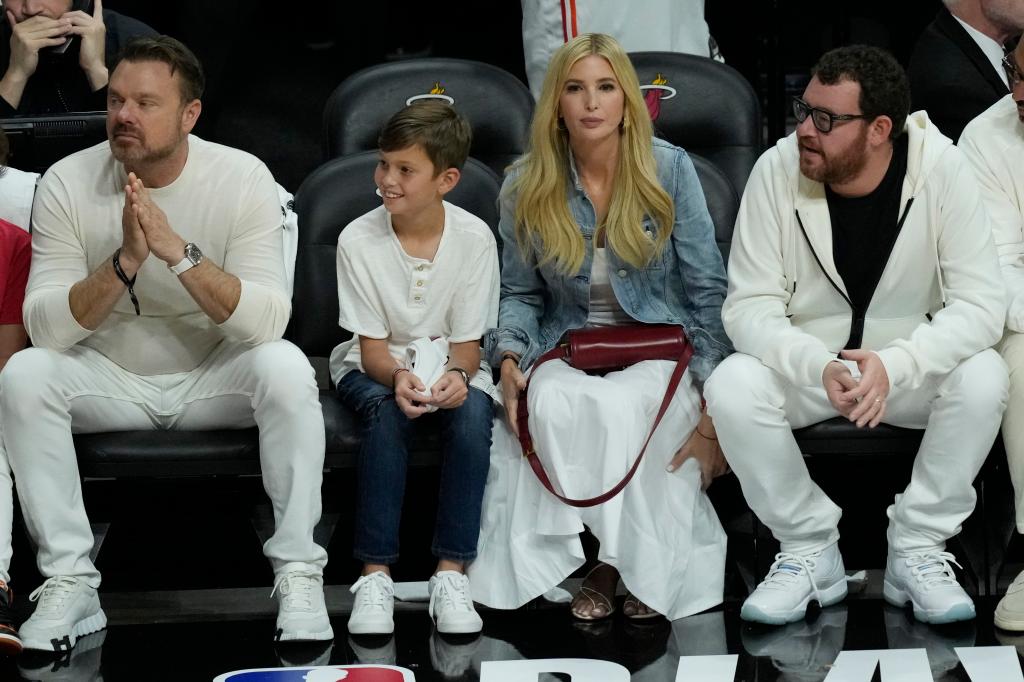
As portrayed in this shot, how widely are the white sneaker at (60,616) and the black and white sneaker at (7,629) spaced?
0.10 ft

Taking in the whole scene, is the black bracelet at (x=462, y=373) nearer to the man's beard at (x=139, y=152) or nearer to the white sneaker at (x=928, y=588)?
the man's beard at (x=139, y=152)

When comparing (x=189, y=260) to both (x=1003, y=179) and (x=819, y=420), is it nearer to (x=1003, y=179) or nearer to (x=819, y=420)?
(x=819, y=420)

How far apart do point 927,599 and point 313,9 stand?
15.5 feet

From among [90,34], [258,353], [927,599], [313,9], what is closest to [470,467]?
[258,353]

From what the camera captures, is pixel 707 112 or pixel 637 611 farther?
pixel 707 112

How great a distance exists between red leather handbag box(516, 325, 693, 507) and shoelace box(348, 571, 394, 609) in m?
0.44

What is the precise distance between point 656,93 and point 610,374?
3.83 feet

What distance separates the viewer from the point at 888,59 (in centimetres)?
393

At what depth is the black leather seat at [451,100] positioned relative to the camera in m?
4.79

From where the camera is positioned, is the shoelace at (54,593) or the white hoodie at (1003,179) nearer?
the shoelace at (54,593)

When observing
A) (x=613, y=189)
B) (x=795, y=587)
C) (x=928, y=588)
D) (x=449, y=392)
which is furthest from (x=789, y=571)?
(x=613, y=189)

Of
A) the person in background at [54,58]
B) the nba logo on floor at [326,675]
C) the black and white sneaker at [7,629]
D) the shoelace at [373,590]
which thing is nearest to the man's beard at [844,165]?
the shoelace at [373,590]

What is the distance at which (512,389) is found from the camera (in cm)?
400

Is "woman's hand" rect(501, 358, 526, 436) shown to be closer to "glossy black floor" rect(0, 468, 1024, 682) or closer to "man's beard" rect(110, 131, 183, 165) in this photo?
"glossy black floor" rect(0, 468, 1024, 682)
